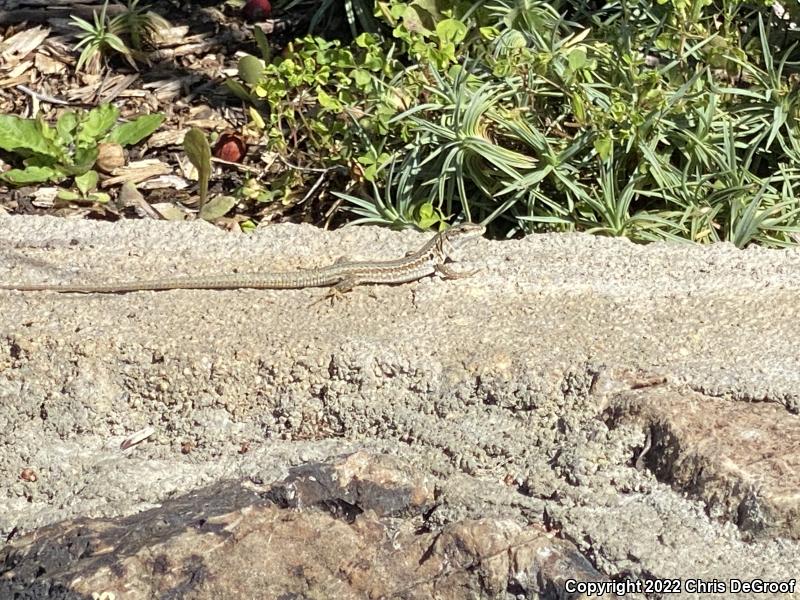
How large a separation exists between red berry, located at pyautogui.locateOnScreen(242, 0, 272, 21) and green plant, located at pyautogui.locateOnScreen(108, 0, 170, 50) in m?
0.49

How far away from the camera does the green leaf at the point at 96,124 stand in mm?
5846

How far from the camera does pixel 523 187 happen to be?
5.07 metres

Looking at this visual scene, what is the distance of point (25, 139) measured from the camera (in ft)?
18.7

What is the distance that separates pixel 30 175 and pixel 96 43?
1.15 meters

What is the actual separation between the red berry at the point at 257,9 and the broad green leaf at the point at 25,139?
5.06 feet

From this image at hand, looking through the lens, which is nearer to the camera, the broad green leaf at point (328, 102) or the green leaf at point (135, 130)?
the broad green leaf at point (328, 102)

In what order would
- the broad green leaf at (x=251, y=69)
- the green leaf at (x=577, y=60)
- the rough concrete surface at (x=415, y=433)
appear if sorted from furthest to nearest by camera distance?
1. the broad green leaf at (x=251, y=69)
2. the green leaf at (x=577, y=60)
3. the rough concrete surface at (x=415, y=433)

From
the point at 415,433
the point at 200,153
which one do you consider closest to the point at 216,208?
the point at 200,153

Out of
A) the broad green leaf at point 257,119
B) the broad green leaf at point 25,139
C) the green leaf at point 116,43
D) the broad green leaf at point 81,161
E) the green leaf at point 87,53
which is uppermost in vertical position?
the green leaf at point 116,43

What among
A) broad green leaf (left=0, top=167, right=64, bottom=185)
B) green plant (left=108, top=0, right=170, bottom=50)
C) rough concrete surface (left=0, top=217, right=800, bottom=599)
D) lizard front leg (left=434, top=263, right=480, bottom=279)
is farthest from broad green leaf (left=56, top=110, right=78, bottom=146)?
lizard front leg (left=434, top=263, right=480, bottom=279)

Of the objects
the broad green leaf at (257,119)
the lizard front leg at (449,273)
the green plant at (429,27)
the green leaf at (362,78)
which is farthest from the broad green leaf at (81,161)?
the lizard front leg at (449,273)

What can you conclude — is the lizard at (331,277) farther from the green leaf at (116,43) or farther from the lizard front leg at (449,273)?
the green leaf at (116,43)

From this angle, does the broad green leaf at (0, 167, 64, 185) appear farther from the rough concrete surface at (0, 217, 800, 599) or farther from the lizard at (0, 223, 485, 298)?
the lizard at (0, 223, 485, 298)

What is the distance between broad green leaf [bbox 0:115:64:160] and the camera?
5688mm
